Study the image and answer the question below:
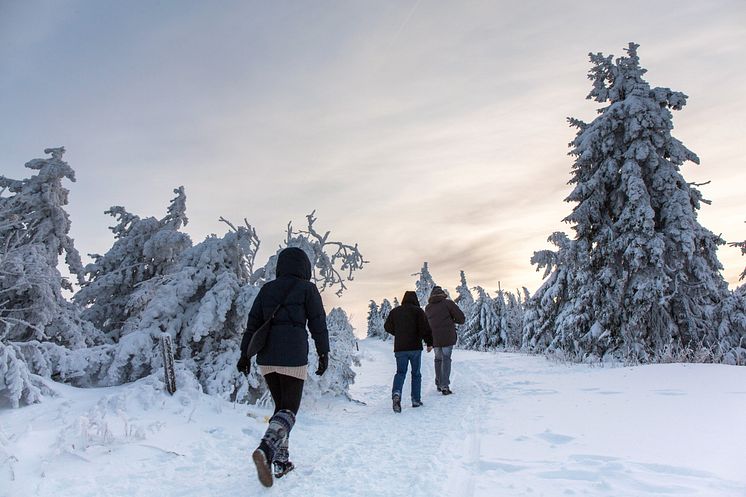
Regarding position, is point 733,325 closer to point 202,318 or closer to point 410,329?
point 410,329

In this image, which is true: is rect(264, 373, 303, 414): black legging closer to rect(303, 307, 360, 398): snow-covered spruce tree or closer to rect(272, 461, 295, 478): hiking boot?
rect(272, 461, 295, 478): hiking boot

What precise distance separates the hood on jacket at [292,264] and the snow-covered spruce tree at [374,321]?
96476 mm

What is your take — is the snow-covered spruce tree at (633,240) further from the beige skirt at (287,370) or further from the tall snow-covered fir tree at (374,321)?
the tall snow-covered fir tree at (374,321)

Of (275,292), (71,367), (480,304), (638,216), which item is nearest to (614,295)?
(638,216)

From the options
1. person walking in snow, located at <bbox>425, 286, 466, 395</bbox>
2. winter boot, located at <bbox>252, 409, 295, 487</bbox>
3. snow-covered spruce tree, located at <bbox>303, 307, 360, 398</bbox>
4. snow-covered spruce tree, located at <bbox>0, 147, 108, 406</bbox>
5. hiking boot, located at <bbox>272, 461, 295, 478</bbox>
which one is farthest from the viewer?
person walking in snow, located at <bbox>425, 286, 466, 395</bbox>

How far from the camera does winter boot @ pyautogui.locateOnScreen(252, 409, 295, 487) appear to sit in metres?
3.61

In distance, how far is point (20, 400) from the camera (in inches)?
215

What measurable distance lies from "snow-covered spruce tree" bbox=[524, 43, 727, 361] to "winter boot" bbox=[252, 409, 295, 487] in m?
11.3

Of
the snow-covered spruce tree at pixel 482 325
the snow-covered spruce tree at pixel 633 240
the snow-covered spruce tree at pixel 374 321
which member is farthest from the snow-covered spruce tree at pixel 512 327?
the snow-covered spruce tree at pixel 374 321

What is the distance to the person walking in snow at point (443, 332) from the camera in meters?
9.13

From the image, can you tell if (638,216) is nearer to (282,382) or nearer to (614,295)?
(614,295)

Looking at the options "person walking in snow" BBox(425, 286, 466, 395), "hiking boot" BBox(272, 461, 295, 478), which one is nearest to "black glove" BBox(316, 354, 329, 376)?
"hiking boot" BBox(272, 461, 295, 478)

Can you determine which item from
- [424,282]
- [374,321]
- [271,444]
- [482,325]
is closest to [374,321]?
[374,321]

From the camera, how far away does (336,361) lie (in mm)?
8578
